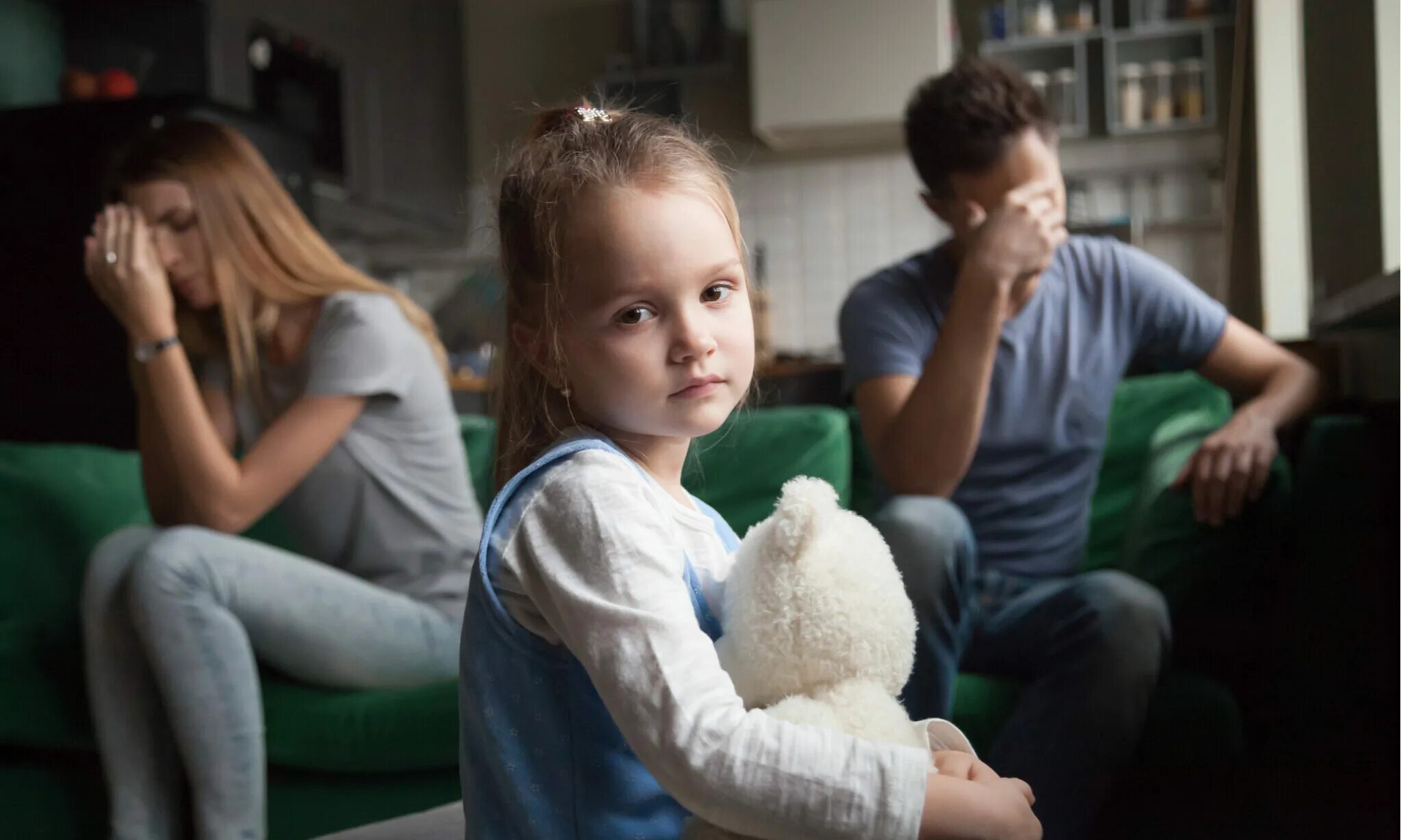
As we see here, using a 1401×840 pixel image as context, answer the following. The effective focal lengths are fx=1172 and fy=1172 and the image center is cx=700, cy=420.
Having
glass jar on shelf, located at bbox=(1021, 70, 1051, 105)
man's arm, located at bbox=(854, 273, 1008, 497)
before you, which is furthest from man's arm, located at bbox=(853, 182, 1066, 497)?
glass jar on shelf, located at bbox=(1021, 70, 1051, 105)

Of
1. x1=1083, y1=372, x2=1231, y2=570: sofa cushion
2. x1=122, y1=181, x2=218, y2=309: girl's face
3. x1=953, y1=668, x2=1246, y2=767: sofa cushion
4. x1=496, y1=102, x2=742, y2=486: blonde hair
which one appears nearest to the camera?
x1=496, y1=102, x2=742, y2=486: blonde hair

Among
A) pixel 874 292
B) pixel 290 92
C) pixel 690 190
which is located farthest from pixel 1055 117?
pixel 690 190

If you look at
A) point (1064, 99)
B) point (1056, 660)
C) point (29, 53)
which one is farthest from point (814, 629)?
point (1064, 99)

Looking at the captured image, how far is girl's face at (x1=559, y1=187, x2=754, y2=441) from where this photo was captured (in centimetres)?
52

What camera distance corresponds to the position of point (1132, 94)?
3.88m

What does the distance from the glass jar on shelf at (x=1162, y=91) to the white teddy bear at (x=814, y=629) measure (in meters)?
3.79

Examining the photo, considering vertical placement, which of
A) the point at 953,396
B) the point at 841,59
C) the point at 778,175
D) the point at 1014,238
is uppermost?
the point at 841,59

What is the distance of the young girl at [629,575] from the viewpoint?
46 cm

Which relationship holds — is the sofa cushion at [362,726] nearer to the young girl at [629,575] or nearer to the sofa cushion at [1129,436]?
the young girl at [629,575]

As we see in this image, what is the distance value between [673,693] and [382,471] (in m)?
0.97

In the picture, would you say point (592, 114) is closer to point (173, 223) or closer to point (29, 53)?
point (173, 223)

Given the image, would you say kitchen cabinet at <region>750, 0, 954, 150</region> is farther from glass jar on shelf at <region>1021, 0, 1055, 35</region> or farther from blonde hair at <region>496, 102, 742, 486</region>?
blonde hair at <region>496, 102, 742, 486</region>

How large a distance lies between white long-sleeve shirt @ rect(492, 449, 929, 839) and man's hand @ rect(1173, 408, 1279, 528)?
795 mm

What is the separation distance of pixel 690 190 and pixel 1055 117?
3.62m
